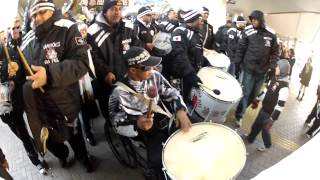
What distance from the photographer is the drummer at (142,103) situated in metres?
1.10

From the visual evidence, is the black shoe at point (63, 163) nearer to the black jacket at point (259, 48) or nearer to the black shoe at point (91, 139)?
the black shoe at point (91, 139)

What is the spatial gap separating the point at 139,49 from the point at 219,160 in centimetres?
52

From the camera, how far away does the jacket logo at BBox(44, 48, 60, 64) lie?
785 millimetres

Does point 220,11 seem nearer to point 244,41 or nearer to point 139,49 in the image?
point 244,41

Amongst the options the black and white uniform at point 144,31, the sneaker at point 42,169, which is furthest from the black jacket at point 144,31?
the sneaker at point 42,169

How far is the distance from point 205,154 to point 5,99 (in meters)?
0.57

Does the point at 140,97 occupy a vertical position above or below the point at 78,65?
below

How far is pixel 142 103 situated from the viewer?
113 cm

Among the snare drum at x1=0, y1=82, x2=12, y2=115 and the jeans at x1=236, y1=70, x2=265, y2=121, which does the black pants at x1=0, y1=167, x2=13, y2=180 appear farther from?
the jeans at x1=236, y1=70, x2=265, y2=121

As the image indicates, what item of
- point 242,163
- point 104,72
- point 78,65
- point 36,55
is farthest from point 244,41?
point 104,72

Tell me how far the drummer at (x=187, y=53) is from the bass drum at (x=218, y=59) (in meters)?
0.13

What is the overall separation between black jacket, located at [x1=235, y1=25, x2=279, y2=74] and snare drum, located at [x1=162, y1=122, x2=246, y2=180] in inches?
9.3

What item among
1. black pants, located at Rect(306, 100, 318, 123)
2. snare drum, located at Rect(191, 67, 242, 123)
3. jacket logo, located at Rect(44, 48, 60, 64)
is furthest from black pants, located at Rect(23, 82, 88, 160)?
black pants, located at Rect(306, 100, 318, 123)

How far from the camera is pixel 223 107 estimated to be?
3.66 feet
